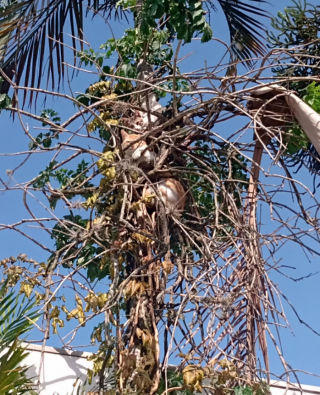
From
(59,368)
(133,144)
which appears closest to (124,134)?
(133,144)

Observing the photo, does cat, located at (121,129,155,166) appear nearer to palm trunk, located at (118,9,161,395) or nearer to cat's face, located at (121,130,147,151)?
cat's face, located at (121,130,147,151)

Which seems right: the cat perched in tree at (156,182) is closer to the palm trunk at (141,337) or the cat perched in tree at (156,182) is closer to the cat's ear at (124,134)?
the cat's ear at (124,134)

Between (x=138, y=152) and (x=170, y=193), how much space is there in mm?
270

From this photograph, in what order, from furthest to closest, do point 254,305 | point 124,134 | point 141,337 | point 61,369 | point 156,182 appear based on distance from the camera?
point 61,369, point 124,134, point 156,182, point 254,305, point 141,337

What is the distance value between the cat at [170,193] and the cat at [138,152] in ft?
0.43

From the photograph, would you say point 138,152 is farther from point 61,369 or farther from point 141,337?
point 61,369

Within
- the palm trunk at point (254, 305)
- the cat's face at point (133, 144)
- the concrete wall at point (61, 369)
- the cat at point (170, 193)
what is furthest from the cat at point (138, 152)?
the concrete wall at point (61, 369)

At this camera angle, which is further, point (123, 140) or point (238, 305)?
point (123, 140)

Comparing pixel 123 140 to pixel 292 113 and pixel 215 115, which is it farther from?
pixel 292 113

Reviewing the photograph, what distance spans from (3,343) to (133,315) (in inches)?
22.7

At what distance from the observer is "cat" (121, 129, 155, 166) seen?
308 cm

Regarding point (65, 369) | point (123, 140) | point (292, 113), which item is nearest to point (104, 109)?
point (123, 140)

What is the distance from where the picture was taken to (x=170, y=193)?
120 inches

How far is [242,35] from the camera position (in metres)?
4.31
